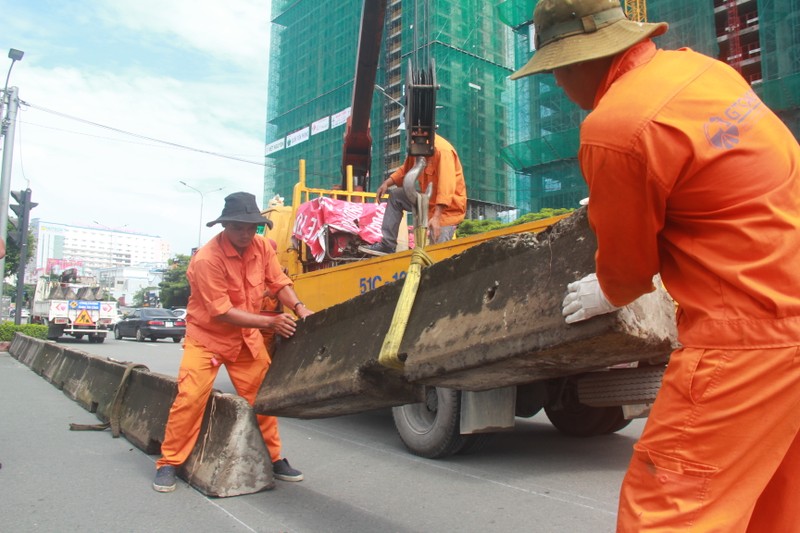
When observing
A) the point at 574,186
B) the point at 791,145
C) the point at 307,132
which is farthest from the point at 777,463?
the point at 307,132

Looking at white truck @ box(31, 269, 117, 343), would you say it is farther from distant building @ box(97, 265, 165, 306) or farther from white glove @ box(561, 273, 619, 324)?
distant building @ box(97, 265, 165, 306)

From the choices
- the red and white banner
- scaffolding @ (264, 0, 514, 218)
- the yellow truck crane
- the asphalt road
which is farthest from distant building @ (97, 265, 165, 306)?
the yellow truck crane

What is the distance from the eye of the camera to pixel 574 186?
39.7 meters

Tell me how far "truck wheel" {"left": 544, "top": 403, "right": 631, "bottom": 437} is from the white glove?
391cm

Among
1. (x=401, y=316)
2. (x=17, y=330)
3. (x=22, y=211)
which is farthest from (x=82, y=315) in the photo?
(x=401, y=316)

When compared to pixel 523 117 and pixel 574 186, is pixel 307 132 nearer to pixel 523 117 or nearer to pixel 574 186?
pixel 523 117

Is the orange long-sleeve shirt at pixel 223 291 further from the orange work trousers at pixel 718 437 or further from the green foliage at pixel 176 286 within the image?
the green foliage at pixel 176 286

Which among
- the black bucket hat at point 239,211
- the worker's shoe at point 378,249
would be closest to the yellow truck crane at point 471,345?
the worker's shoe at point 378,249

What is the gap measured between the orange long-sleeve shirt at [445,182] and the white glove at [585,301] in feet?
12.2

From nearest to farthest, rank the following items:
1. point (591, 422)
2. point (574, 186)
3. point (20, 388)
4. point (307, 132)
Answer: point (591, 422) → point (20, 388) → point (574, 186) → point (307, 132)

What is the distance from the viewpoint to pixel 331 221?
23.3ft

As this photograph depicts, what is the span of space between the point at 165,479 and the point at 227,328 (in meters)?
1.00

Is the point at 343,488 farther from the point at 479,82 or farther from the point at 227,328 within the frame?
the point at 479,82

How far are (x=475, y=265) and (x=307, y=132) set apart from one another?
63.0 metres
